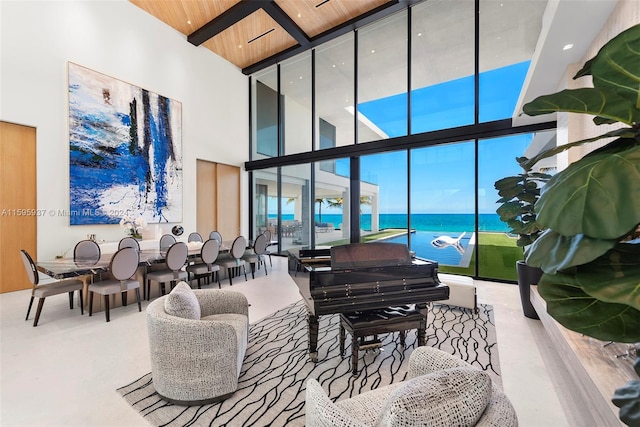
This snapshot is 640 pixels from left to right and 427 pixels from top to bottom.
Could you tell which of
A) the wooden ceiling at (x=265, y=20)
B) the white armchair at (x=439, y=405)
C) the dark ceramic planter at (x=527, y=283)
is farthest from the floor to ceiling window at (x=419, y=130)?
the white armchair at (x=439, y=405)

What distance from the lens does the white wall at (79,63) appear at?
4.70 metres

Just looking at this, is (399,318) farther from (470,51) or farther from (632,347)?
(470,51)

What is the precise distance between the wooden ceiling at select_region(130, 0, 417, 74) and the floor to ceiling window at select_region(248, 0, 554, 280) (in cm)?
38

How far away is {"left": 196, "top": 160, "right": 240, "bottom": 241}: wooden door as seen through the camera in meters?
7.79

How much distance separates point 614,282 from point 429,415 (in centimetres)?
59

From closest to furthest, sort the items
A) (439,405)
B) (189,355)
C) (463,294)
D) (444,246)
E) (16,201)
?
(439,405)
(189,355)
(463,294)
(16,201)
(444,246)

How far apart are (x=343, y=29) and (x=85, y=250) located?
7.03 m

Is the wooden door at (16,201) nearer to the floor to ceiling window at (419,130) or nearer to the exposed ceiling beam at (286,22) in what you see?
the exposed ceiling beam at (286,22)

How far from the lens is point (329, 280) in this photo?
247 cm

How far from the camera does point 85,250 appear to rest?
4477 millimetres

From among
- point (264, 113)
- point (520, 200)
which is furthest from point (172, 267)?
point (264, 113)

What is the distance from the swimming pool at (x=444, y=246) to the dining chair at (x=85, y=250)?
528 centimetres

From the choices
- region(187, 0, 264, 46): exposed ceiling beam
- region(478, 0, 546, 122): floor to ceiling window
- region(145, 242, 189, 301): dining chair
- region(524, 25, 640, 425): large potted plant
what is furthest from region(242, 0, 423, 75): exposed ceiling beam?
region(524, 25, 640, 425): large potted plant

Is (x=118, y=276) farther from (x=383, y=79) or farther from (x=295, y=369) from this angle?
(x=383, y=79)
